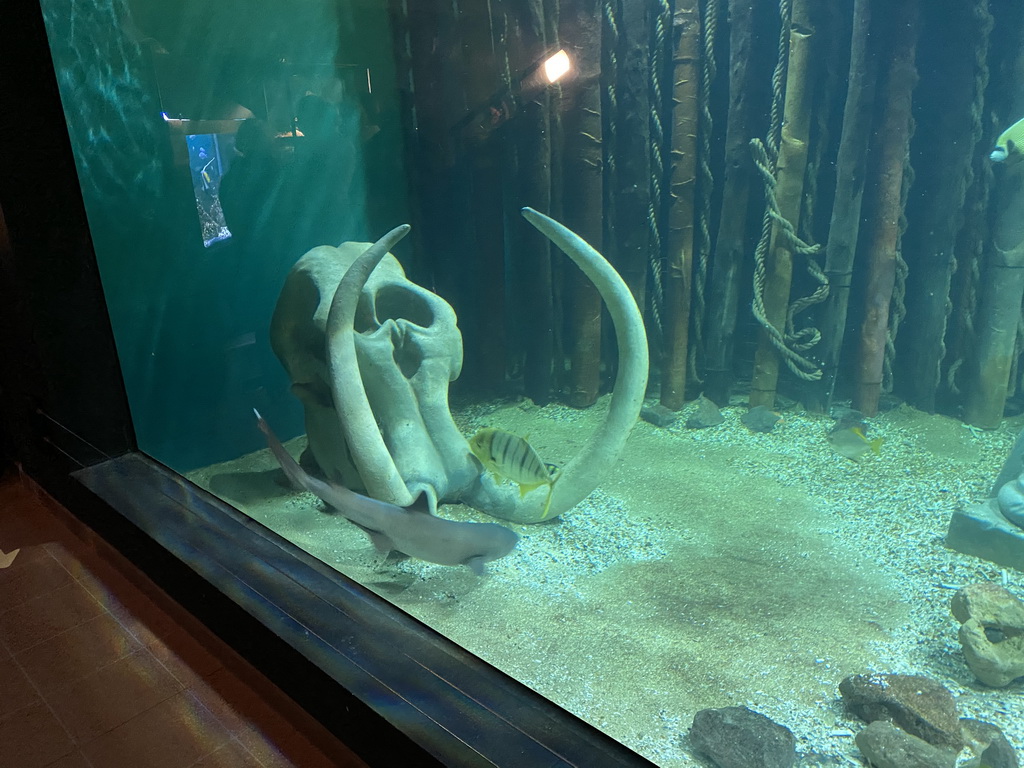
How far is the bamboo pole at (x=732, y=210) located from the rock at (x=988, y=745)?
136 inches

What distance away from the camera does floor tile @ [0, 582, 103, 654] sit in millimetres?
1941

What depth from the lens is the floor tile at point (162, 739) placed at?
57.4 inches

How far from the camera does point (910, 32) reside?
353cm

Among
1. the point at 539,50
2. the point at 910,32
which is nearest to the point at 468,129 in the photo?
the point at 539,50

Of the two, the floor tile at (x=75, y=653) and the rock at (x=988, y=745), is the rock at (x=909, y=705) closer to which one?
the rock at (x=988, y=745)

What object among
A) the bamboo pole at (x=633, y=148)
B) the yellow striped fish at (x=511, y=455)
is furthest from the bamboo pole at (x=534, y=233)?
the yellow striped fish at (x=511, y=455)

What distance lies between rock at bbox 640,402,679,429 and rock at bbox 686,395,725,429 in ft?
0.42

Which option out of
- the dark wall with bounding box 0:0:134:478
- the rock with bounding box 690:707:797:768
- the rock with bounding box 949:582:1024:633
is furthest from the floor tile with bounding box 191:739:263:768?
Result: the rock with bounding box 949:582:1024:633

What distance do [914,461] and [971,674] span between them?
7.61 ft

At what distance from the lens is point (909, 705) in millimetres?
1365

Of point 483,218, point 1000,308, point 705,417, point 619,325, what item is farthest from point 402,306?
point 1000,308

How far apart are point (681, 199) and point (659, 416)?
1.61 m

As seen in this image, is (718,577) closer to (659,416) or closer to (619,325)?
(619,325)

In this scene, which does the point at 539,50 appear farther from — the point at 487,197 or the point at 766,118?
the point at 766,118
